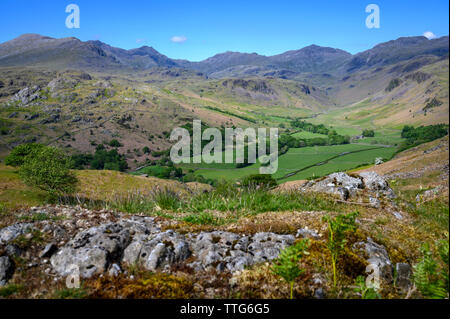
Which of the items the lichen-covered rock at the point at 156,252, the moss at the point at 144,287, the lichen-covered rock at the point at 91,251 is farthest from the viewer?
the lichen-covered rock at the point at 156,252

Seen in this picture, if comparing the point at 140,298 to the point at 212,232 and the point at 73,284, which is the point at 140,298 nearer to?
the point at 73,284

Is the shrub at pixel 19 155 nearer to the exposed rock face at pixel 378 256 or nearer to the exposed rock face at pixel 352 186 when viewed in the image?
the exposed rock face at pixel 352 186

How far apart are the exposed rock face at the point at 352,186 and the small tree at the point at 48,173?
1667 inches

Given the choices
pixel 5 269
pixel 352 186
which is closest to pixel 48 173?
pixel 5 269

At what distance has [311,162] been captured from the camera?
444 ft

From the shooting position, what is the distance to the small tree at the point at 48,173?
42.4 meters

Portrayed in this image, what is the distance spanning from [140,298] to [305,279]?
8.51 feet

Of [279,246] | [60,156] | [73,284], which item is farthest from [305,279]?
[60,156]

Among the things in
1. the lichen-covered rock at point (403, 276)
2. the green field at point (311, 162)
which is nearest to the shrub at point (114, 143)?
the green field at point (311, 162)

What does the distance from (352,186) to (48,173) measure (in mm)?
46993

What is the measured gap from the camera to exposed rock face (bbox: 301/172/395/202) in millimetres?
10039

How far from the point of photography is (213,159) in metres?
168

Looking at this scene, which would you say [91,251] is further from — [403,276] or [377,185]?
[377,185]

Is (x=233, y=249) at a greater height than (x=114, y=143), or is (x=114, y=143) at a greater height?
(x=233, y=249)
